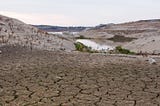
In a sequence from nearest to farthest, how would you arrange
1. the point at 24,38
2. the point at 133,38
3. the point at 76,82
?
the point at 76,82 → the point at 24,38 → the point at 133,38

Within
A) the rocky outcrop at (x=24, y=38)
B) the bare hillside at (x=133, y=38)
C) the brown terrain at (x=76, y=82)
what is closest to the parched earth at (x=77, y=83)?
the brown terrain at (x=76, y=82)

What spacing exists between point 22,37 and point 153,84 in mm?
10933

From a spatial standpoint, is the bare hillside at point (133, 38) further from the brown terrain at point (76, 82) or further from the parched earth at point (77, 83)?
the parched earth at point (77, 83)

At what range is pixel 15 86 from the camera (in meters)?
6.67

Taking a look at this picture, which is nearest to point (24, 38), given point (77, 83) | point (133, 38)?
point (77, 83)

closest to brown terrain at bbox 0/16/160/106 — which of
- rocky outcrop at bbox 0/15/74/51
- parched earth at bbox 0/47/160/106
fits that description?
parched earth at bbox 0/47/160/106

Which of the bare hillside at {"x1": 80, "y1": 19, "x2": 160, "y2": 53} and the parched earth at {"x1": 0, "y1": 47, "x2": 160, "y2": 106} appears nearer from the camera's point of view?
the parched earth at {"x1": 0, "y1": 47, "x2": 160, "y2": 106}

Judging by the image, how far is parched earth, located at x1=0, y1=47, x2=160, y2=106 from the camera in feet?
18.7

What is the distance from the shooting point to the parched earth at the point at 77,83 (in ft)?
18.7

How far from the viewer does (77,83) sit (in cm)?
703

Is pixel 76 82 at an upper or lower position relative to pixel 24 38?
lower

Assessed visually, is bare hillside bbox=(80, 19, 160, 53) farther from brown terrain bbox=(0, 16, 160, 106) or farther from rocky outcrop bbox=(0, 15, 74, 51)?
brown terrain bbox=(0, 16, 160, 106)

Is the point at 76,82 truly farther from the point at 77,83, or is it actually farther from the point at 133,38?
the point at 133,38

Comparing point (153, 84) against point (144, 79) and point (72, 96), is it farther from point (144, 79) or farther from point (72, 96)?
point (72, 96)
